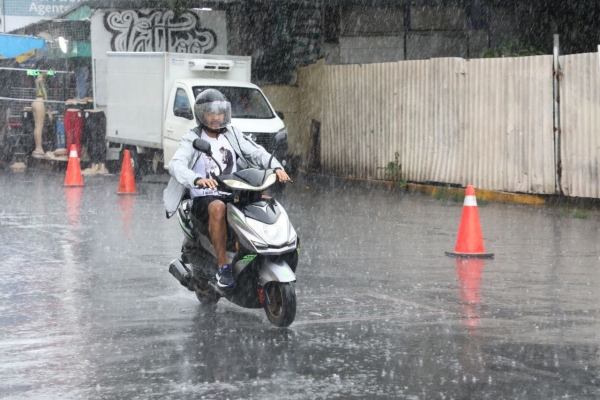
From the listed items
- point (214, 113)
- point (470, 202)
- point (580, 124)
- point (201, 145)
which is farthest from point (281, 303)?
point (580, 124)

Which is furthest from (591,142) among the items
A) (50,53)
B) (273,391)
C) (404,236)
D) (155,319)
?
(50,53)

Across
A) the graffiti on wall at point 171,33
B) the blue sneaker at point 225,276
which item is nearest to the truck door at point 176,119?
the graffiti on wall at point 171,33

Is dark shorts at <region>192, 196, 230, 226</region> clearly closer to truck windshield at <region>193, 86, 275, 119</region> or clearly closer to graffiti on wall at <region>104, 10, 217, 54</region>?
truck windshield at <region>193, 86, 275, 119</region>

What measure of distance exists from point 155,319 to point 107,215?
7.59 metres

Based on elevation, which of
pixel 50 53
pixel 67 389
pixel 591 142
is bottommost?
pixel 67 389

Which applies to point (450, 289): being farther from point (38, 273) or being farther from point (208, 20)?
point (208, 20)

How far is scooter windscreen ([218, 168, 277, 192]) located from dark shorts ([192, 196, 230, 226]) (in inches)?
11.4

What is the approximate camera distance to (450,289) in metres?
9.24

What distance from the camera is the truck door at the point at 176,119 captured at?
2088cm

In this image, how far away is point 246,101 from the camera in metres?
21.4

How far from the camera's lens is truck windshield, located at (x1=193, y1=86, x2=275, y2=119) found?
2116cm

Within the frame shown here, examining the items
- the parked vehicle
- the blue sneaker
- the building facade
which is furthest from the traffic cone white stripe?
the building facade

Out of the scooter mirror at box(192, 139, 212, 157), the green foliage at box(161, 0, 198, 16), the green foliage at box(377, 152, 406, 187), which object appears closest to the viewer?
the scooter mirror at box(192, 139, 212, 157)

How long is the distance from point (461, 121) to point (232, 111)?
4313 mm
